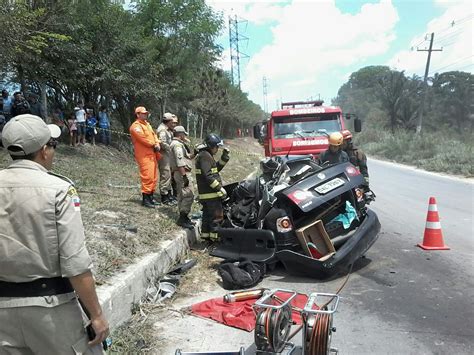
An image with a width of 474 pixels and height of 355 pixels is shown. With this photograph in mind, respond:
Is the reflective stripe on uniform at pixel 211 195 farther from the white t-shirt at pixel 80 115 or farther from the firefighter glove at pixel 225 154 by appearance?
the white t-shirt at pixel 80 115

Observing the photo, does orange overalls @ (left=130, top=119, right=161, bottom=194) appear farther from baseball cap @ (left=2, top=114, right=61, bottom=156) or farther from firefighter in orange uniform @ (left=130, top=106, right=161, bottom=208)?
baseball cap @ (left=2, top=114, right=61, bottom=156)

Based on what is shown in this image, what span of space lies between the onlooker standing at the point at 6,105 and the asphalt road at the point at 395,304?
10.4 m

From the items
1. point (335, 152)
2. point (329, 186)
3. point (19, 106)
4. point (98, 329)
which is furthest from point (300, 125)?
point (98, 329)

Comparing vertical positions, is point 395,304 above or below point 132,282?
below

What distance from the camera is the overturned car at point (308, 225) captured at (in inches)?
210

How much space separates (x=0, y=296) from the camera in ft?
7.02

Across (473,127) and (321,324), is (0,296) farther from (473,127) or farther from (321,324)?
(473,127)

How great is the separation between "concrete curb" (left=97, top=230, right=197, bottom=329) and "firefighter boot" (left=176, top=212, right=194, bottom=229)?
0.74 m

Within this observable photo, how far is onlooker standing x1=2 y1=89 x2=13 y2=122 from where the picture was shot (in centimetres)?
1295

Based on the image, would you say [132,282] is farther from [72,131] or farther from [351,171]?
[72,131]

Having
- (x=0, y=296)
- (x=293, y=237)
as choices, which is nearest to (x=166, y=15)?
(x=293, y=237)

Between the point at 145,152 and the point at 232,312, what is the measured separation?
161 inches

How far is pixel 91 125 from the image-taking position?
52.5 ft

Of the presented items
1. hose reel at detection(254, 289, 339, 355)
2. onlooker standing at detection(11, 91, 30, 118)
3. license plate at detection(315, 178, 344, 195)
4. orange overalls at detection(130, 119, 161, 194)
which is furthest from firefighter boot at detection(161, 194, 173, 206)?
onlooker standing at detection(11, 91, 30, 118)
